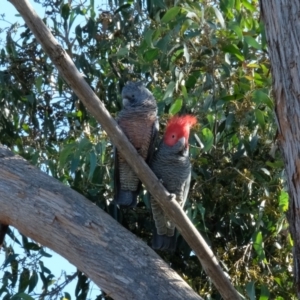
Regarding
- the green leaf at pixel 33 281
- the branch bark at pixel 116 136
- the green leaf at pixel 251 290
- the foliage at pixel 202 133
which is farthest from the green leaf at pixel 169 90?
the green leaf at pixel 33 281

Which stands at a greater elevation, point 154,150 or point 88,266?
point 154,150

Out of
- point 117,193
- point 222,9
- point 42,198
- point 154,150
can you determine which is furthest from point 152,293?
point 222,9

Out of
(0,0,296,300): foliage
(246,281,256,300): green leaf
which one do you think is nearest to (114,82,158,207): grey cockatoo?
(0,0,296,300): foliage

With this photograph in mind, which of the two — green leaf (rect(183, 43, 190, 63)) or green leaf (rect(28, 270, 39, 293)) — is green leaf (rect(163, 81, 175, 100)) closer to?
green leaf (rect(183, 43, 190, 63))

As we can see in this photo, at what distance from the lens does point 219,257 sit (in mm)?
2844

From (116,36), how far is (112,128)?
129cm

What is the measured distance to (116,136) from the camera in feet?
7.25

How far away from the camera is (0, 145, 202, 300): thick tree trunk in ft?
7.25

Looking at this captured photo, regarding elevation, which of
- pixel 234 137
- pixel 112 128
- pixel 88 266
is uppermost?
pixel 112 128

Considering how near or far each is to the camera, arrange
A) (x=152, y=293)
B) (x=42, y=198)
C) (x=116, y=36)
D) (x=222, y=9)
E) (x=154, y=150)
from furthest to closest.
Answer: (x=116, y=36) < (x=154, y=150) < (x=222, y=9) < (x=42, y=198) < (x=152, y=293)

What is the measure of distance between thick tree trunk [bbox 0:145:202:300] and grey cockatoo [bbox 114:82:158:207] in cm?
46

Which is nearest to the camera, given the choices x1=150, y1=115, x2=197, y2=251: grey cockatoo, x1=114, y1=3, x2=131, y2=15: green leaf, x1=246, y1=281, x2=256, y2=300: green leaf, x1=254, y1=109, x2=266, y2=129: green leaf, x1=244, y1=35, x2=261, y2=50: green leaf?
x1=246, y1=281, x2=256, y2=300: green leaf

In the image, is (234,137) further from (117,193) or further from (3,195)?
(3,195)

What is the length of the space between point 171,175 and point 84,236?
0.72 meters
